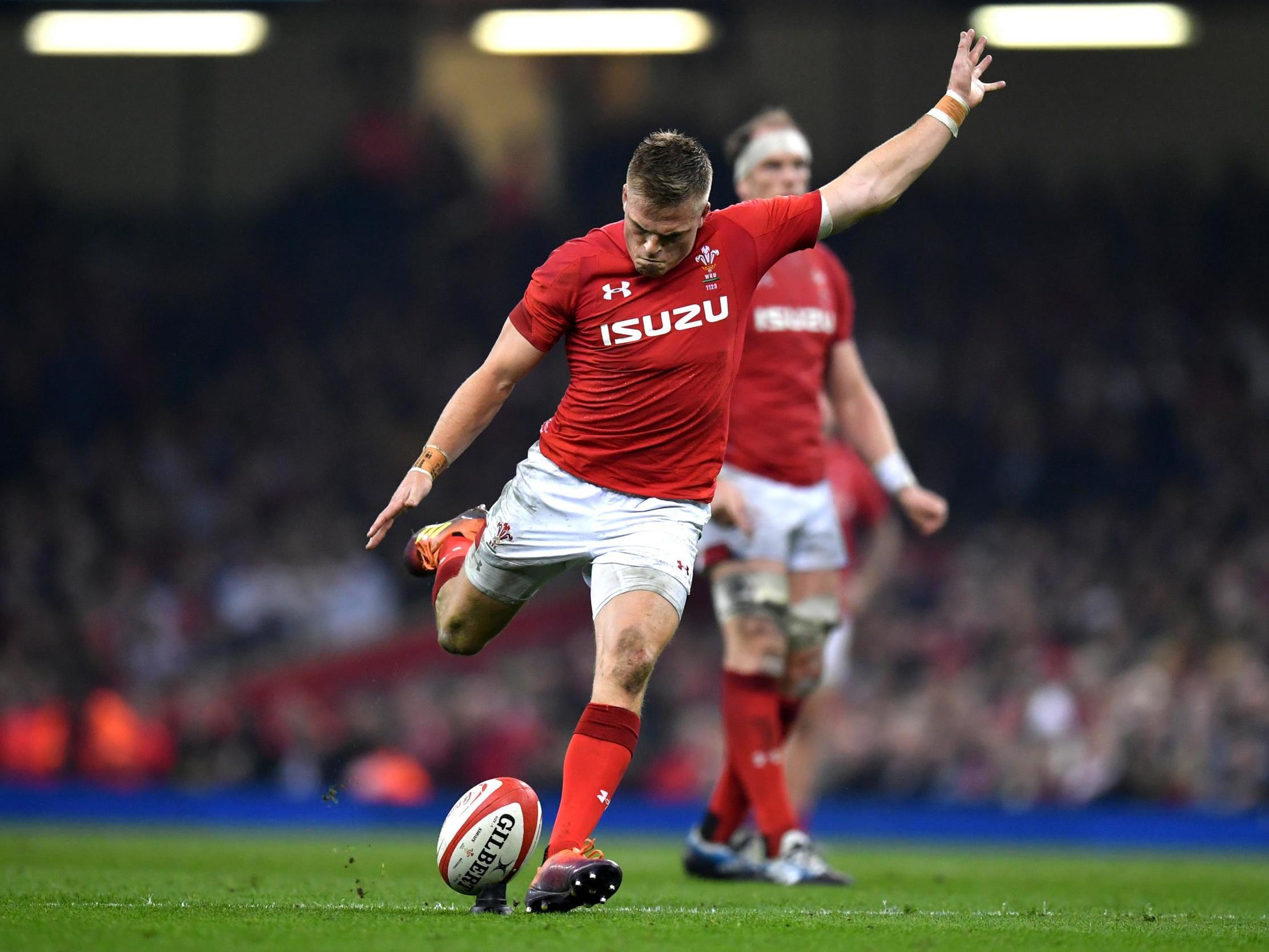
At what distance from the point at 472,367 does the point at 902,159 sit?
14.5m

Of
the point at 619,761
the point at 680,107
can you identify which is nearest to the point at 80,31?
the point at 680,107

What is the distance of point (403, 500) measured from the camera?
529 centimetres

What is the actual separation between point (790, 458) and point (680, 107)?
43.8 ft

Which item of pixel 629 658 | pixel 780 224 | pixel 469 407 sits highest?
pixel 780 224

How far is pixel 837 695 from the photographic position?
49.5 feet

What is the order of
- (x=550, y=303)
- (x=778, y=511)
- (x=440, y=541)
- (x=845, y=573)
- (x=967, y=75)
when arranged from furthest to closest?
(x=845, y=573) → (x=778, y=511) → (x=440, y=541) → (x=967, y=75) → (x=550, y=303)

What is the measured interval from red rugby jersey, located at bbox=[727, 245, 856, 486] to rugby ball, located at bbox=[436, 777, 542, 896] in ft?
8.14

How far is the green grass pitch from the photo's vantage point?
445 centimetres

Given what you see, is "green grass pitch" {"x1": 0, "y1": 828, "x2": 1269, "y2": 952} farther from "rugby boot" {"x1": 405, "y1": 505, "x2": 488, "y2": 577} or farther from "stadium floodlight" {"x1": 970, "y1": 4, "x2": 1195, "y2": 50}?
"stadium floodlight" {"x1": 970, "y1": 4, "x2": 1195, "y2": 50}

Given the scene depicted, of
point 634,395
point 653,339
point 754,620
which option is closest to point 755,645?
point 754,620

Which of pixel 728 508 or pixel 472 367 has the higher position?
pixel 472 367

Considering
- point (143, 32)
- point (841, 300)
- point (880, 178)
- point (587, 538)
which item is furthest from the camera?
point (143, 32)

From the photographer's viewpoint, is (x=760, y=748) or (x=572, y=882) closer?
(x=572, y=882)

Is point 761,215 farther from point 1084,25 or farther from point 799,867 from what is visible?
point 1084,25
